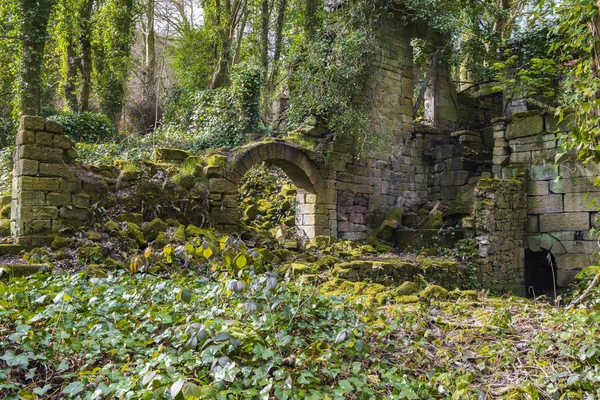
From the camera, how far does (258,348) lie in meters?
2.88

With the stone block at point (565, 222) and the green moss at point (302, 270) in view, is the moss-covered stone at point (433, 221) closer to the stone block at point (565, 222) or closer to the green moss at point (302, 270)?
the stone block at point (565, 222)

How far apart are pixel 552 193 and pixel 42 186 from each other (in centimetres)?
856

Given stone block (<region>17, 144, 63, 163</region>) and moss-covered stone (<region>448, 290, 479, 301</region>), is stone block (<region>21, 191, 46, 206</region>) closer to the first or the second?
stone block (<region>17, 144, 63, 163</region>)

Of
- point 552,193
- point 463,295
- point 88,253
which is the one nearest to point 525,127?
point 552,193

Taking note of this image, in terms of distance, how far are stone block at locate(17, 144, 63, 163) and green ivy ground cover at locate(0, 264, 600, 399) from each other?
2827 millimetres

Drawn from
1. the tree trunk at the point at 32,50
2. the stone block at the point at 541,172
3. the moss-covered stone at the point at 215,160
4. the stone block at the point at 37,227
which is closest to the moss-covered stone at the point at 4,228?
the stone block at the point at 37,227

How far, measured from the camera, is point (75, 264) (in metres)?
6.02

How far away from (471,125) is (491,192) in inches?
196

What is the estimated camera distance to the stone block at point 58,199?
21.9 ft

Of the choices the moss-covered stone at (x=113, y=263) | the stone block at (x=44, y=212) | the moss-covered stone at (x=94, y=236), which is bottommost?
the moss-covered stone at (x=113, y=263)

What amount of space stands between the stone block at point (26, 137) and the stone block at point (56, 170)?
33cm

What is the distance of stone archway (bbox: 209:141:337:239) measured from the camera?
8.72 m

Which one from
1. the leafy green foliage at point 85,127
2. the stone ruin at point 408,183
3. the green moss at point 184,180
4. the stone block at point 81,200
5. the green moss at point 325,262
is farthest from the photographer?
the leafy green foliage at point 85,127

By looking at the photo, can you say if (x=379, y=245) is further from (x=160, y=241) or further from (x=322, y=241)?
(x=160, y=241)
